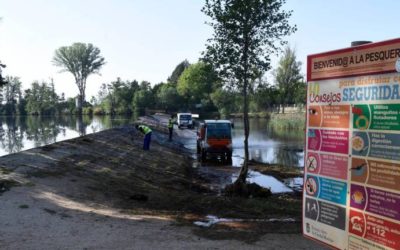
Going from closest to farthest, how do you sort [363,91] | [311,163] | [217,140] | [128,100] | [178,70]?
[363,91], [311,163], [217,140], [128,100], [178,70]

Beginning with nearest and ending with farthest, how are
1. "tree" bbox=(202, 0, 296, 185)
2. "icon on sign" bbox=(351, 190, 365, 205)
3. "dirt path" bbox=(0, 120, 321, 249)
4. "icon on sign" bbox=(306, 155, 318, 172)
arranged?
"icon on sign" bbox=(351, 190, 365, 205) < "icon on sign" bbox=(306, 155, 318, 172) < "dirt path" bbox=(0, 120, 321, 249) < "tree" bbox=(202, 0, 296, 185)

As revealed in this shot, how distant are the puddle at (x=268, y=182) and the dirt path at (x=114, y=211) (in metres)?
2.30

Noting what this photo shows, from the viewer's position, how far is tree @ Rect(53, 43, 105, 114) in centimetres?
11406

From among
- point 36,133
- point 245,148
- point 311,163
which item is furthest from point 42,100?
point 311,163

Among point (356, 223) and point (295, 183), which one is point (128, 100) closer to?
point (295, 183)

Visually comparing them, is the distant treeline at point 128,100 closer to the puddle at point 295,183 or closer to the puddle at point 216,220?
the puddle at point 295,183

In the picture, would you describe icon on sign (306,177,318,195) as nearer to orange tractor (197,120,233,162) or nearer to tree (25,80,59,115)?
orange tractor (197,120,233,162)

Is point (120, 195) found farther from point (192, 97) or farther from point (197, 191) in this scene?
point (192, 97)

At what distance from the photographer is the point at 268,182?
20.1m

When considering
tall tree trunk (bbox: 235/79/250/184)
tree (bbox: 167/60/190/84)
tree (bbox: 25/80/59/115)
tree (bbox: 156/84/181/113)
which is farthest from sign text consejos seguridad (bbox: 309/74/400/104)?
tree (bbox: 167/60/190/84)

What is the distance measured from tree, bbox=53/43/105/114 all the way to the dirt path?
98449 mm

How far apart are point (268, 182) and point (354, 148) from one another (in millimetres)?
16104

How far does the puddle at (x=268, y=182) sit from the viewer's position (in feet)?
59.0

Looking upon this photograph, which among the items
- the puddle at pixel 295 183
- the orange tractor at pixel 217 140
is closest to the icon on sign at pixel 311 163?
the puddle at pixel 295 183
